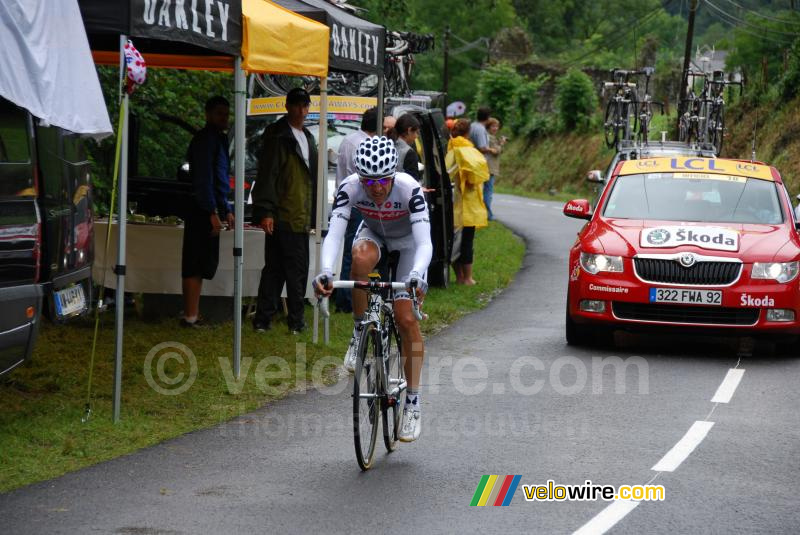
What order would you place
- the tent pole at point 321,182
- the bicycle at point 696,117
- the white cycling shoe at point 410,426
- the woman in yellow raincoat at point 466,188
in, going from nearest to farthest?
the white cycling shoe at point 410,426 < the tent pole at point 321,182 < the woman in yellow raincoat at point 466,188 < the bicycle at point 696,117

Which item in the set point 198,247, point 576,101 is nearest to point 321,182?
point 198,247

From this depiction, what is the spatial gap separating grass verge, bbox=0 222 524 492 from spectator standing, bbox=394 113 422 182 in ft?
5.36

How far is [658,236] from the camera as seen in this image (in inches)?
476

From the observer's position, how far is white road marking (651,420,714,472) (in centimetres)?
776

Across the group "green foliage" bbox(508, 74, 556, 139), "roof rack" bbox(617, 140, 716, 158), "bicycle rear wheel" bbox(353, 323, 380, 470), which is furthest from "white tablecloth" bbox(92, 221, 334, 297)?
"green foliage" bbox(508, 74, 556, 139)

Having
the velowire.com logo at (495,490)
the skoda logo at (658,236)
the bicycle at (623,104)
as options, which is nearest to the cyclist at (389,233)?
the velowire.com logo at (495,490)

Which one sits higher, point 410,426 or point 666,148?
point 666,148

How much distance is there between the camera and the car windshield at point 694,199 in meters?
12.7

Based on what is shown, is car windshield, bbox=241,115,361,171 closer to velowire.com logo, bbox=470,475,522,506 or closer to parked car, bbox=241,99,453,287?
parked car, bbox=241,99,453,287

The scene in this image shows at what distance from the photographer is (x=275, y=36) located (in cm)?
1029

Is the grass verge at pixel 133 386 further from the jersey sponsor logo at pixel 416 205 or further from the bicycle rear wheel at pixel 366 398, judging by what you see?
the jersey sponsor logo at pixel 416 205

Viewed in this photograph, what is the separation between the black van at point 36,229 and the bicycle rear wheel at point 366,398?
2.04m

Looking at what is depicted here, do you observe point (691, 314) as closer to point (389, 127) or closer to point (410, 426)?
point (389, 127)

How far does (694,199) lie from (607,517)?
695 cm
